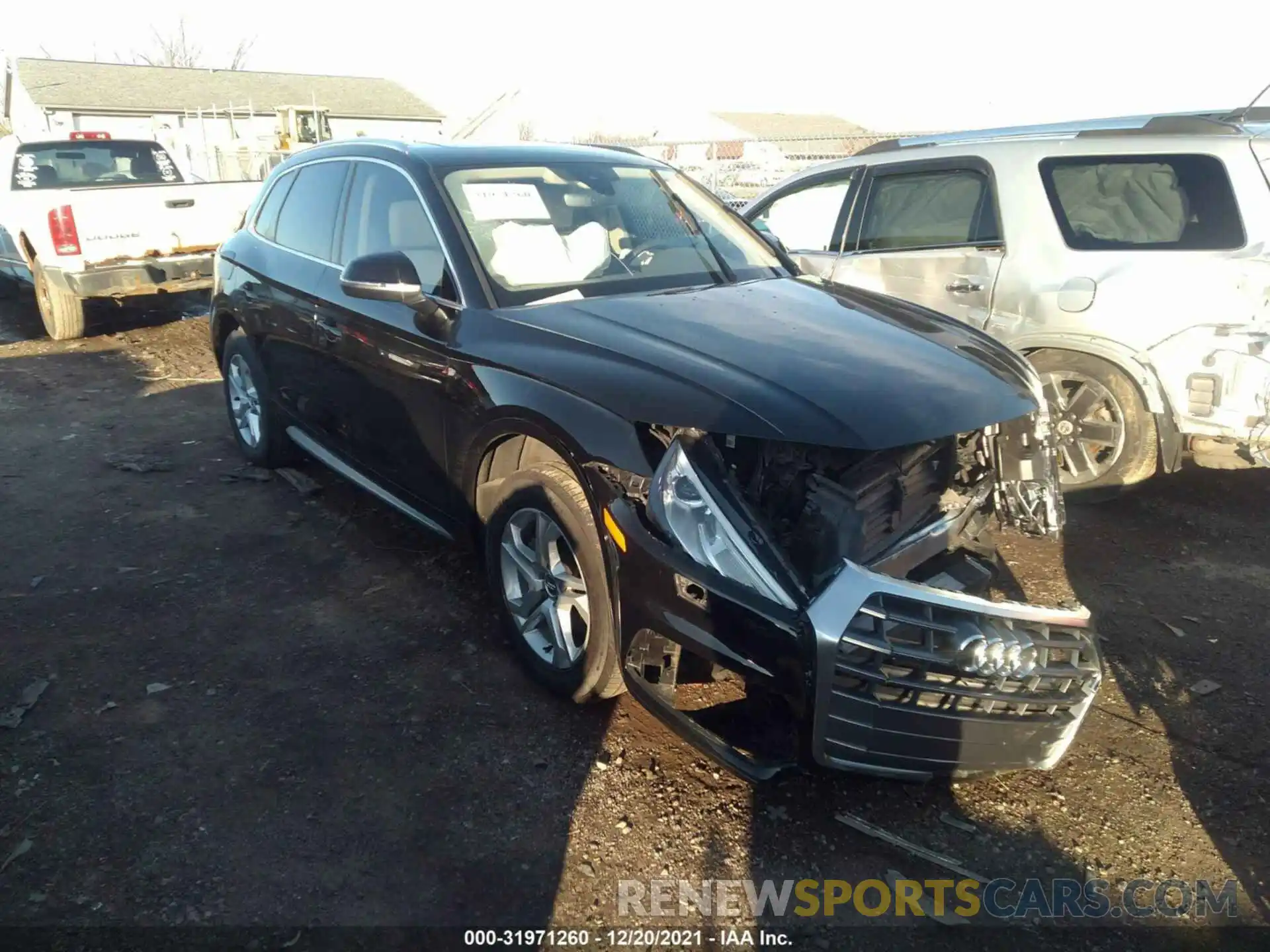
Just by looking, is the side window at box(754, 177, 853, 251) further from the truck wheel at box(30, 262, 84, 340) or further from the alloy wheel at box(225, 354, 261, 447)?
the truck wheel at box(30, 262, 84, 340)

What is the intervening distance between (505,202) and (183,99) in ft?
147

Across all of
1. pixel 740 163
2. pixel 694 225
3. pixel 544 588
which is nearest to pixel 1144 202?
pixel 694 225

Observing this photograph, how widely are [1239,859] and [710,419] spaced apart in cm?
193

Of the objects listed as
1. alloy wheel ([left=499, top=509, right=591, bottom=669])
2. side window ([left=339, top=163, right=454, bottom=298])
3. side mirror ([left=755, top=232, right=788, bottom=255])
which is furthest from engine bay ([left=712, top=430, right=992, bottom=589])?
side mirror ([left=755, top=232, right=788, bottom=255])

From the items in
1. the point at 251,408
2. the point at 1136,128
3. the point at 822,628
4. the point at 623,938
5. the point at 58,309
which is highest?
the point at 1136,128

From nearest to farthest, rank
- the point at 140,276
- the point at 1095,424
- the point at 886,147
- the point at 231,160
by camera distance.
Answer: the point at 1095,424
the point at 886,147
the point at 140,276
the point at 231,160

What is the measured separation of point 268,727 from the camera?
312 cm

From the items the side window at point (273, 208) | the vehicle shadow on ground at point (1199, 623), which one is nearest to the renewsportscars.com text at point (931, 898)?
the vehicle shadow on ground at point (1199, 623)

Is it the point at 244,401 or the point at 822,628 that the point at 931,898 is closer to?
the point at 822,628

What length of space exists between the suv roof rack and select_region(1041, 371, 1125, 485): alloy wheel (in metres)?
1.25

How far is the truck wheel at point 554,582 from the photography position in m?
2.88

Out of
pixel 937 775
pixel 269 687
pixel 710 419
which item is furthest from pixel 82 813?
pixel 937 775

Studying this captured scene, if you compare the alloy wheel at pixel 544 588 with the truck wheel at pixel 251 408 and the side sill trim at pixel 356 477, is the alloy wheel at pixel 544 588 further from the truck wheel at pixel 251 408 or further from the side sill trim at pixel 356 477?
the truck wheel at pixel 251 408

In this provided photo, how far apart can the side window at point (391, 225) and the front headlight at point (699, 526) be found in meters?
1.32
